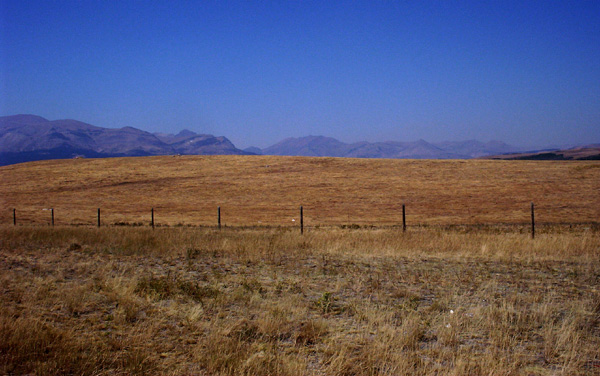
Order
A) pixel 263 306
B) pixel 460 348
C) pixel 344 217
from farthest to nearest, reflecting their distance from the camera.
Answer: pixel 344 217 → pixel 263 306 → pixel 460 348

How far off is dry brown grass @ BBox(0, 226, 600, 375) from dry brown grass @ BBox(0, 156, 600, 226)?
60.5 ft

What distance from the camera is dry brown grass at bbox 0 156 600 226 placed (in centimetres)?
3500

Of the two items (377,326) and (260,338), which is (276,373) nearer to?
(260,338)

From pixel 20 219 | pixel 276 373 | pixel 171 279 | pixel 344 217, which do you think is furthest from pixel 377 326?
pixel 20 219

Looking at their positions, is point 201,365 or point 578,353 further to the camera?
point 578,353

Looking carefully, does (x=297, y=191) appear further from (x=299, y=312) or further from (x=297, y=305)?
(x=299, y=312)

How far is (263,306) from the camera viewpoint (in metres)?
7.75

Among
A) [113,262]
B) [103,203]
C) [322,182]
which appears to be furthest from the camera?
[322,182]

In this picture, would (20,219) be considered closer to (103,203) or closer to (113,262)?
(103,203)

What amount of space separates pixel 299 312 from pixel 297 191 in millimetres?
41291

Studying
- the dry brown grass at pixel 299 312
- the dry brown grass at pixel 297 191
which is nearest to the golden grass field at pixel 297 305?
the dry brown grass at pixel 299 312

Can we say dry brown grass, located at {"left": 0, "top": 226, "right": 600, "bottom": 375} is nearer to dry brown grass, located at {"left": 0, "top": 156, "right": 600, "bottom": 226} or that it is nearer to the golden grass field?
the golden grass field

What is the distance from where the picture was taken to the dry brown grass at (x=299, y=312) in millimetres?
5328

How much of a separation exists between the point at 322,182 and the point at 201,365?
1906 inches
